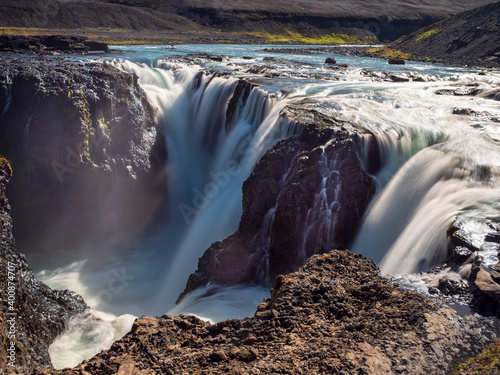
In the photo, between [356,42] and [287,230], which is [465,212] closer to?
[287,230]

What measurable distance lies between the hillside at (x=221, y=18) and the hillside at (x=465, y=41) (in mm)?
33457

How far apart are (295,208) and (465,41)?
50.5m

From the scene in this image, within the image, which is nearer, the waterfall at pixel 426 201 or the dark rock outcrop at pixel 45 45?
the waterfall at pixel 426 201

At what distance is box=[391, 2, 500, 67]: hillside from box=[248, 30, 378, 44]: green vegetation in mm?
30889

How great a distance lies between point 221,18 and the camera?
10056 cm

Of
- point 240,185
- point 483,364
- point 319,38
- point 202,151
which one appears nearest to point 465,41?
point 202,151

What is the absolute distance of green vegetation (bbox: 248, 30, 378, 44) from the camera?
314 feet

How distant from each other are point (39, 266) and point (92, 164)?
5291 mm

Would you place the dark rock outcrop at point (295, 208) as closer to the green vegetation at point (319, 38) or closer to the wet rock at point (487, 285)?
the wet rock at point (487, 285)

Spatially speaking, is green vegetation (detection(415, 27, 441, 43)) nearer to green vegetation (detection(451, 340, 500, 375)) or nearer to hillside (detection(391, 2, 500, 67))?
hillside (detection(391, 2, 500, 67))

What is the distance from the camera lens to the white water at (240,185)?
13.4 metres

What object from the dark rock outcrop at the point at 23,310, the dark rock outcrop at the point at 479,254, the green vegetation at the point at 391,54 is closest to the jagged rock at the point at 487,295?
the dark rock outcrop at the point at 479,254

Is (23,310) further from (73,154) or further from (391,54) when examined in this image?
(391,54)

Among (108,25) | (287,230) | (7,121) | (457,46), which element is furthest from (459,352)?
(108,25)
